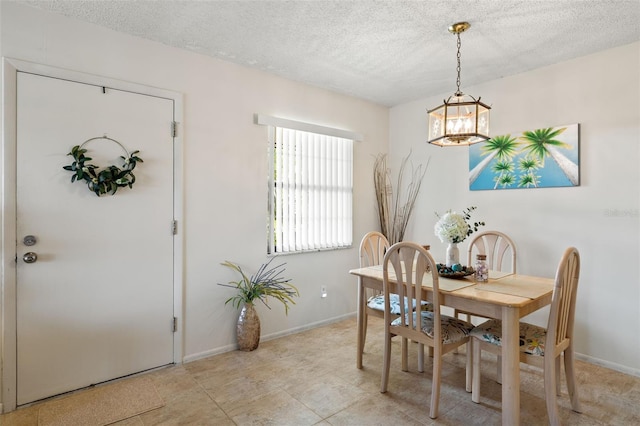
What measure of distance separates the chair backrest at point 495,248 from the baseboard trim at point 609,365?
899 millimetres

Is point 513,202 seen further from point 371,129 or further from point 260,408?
point 260,408

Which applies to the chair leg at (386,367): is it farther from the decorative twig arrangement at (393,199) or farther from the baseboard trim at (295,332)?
the decorative twig arrangement at (393,199)

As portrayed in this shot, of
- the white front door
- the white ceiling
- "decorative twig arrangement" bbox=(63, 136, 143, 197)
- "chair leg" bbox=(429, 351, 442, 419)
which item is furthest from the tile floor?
the white ceiling

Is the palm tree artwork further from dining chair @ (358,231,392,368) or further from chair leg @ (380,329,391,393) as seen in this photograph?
chair leg @ (380,329,391,393)

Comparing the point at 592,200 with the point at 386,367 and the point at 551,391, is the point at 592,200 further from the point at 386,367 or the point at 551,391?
the point at 386,367

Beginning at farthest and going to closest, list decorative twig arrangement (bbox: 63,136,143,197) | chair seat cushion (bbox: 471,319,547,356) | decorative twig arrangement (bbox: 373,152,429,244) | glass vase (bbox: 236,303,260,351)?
decorative twig arrangement (bbox: 373,152,429,244) → glass vase (bbox: 236,303,260,351) → decorative twig arrangement (bbox: 63,136,143,197) → chair seat cushion (bbox: 471,319,547,356)

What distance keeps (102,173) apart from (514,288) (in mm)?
2907

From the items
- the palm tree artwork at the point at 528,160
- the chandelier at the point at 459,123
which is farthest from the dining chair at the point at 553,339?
the palm tree artwork at the point at 528,160

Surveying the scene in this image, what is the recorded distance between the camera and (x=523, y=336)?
215 centimetres

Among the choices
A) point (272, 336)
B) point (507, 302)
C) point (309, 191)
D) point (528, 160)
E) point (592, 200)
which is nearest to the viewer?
point (507, 302)

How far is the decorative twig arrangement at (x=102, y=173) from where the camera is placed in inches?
93.7

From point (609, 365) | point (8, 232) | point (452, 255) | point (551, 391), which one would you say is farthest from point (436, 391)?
point (8, 232)

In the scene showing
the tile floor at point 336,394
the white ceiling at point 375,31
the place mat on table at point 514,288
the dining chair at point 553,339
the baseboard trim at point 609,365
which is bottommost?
the tile floor at point 336,394

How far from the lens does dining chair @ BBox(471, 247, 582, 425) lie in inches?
76.9
